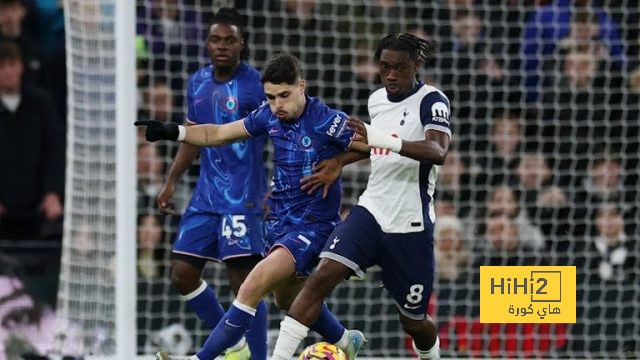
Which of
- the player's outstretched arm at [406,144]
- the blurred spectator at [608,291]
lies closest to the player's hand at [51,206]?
the blurred spectator at [608,291]

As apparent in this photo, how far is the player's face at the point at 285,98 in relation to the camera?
7.47m

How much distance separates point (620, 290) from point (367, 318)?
198 centimetres

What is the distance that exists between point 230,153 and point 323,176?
1.13 m

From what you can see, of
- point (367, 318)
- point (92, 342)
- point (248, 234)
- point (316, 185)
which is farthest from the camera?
point (367, 318)

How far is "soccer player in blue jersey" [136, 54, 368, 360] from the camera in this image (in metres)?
7.46

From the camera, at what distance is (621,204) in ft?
38.0

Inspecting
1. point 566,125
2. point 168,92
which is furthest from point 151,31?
point 566,125

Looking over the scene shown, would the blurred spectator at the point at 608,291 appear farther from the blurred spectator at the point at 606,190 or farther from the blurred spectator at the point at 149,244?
the blurred spectator at the point at 149,244

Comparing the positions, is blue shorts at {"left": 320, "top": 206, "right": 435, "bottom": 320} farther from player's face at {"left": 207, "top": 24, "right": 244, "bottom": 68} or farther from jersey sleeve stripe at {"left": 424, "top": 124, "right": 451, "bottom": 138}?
player's face at {"left": 207, "top": 24, "right": 244, "bottom": 68}

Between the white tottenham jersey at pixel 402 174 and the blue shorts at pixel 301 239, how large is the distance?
27cm

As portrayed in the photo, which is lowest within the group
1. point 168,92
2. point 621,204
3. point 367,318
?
point 367,318

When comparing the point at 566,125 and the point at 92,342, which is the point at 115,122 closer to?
the point at 92,342

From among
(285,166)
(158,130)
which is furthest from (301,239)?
(158,130)

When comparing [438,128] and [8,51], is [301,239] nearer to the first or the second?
[438,128]
